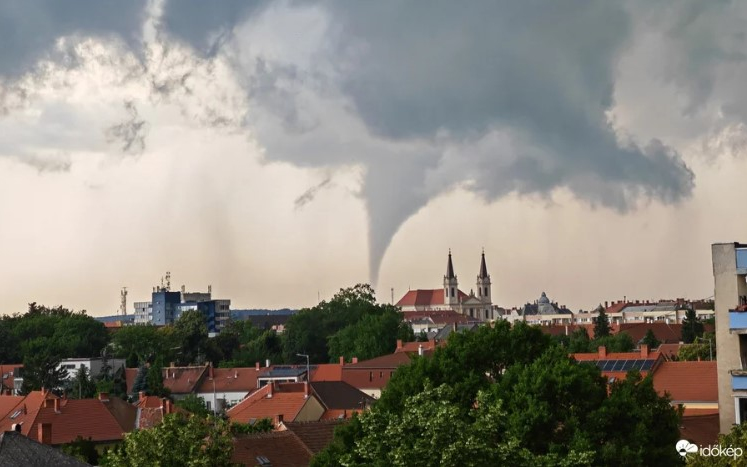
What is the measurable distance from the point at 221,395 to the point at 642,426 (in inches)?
3943

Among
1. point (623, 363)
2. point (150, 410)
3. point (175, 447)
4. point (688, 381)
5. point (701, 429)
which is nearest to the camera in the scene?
point (175, 447)

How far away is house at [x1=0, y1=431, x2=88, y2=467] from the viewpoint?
151 ft

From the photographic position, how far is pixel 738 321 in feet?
155

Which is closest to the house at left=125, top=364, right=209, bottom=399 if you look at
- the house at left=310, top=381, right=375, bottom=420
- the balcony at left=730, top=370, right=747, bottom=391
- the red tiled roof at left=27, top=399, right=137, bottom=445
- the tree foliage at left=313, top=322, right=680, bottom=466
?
the house at left=310, top=381, right=375, bottom=420

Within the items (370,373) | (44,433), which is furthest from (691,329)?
(44,433)

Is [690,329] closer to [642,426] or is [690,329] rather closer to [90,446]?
[90,446]

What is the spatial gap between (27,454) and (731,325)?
24666 mm

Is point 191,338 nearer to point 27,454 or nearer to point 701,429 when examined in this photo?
point 701,429

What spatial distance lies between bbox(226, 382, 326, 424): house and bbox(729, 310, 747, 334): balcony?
154 ft

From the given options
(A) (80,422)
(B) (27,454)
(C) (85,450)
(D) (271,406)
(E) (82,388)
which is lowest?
(C) (85,450)

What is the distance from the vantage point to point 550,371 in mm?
47344

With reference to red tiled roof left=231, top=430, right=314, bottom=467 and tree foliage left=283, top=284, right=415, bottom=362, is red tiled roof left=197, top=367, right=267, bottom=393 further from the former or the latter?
red tiled roof left=231, top=430, right=314, bottom=467

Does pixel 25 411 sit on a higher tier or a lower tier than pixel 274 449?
higher

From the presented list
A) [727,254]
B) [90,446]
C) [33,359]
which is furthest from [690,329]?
[727,254]
